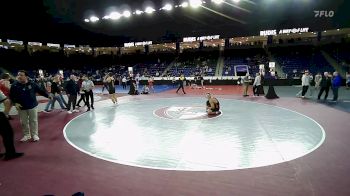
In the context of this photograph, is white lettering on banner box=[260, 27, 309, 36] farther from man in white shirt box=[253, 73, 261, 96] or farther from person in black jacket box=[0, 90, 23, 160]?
person in black jacket box=[0, 90, 23, 160]

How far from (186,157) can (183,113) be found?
6.20 metres

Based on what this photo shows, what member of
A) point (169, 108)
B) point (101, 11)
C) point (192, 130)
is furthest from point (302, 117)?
point (101, 11)

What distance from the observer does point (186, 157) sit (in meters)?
6.81

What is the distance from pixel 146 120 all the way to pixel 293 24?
90.0 ft

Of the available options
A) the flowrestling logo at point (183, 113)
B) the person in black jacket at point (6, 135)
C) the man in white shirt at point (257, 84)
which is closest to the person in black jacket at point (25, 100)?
the person in black jacket at point (6, 135)

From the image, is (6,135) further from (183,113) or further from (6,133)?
(183,113)

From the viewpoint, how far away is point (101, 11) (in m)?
34.7

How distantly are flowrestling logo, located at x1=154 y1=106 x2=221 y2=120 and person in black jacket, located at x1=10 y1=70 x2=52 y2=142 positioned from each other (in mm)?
5541

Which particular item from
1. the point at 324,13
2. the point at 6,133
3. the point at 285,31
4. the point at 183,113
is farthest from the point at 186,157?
the point at 324,13

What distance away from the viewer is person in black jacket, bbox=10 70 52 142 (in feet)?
26.3

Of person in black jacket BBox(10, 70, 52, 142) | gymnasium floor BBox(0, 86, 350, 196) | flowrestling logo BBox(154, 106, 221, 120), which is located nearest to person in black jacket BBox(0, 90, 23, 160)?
gymnasium floor BBox(0, 86, 350, 196)

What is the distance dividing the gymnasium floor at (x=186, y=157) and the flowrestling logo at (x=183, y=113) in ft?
0.79

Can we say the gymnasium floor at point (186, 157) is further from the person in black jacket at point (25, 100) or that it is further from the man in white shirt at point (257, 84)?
the man in white shirt at point (257, 84)

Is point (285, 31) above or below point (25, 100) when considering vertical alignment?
above
